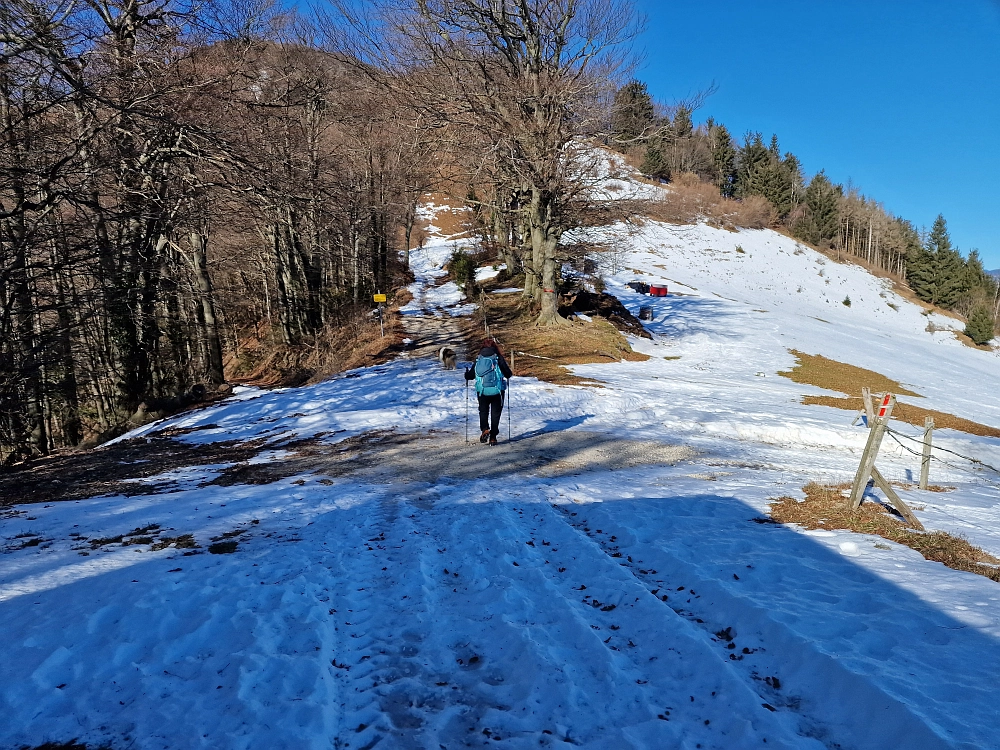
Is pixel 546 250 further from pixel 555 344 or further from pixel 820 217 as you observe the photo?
pixel 820 217

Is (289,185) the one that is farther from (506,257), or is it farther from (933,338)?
(933,338)

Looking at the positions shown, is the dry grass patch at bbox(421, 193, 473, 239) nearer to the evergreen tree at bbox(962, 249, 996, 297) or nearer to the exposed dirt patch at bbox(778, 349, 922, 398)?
the exposed dirt patch at bbox(778, 349, 922, 398)

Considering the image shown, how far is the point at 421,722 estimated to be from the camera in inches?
117

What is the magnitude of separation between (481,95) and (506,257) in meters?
16.9

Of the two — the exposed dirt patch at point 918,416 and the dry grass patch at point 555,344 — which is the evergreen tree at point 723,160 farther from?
the exposed dirt patch at point 918,416

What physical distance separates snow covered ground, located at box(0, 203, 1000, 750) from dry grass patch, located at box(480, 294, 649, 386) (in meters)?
7.31

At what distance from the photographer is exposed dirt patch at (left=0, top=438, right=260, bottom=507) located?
7164 mm

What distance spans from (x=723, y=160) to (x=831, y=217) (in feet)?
62.4

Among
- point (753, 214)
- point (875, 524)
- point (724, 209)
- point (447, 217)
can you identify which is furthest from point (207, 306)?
point (753, 214)

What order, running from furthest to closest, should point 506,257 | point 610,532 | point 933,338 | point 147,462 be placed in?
point 933,338, point 506,257, point 147,462, point 610,532

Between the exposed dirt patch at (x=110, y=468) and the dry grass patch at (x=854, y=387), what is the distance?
15377 mm

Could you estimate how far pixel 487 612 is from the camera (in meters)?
4.15

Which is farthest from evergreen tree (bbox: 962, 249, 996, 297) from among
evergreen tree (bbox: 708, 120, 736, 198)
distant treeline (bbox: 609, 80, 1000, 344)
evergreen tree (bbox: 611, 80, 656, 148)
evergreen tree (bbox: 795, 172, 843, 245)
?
evergreen tree (bbox: 611, 80, 656, 148)

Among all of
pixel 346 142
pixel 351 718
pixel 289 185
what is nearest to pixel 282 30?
pixel 289 185
